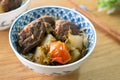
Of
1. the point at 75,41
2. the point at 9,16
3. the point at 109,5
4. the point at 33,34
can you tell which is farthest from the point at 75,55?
the point at 109,5

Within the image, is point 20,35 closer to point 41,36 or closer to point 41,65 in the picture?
point 41,36

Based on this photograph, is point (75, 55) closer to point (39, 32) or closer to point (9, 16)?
point (39, 32)

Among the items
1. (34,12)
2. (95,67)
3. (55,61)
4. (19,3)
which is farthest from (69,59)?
(19,3)

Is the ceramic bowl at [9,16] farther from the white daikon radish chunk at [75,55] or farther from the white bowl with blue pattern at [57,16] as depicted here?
the white daikon radish chunk at [75,55]

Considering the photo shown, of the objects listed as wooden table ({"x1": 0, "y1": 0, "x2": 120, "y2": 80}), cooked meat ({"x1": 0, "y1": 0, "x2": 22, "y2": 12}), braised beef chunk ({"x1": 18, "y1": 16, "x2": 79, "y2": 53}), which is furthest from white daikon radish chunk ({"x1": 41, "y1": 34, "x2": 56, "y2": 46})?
cooked meat ({"x1": 0, "y1": 0, "x2": 22, "y2": 12})

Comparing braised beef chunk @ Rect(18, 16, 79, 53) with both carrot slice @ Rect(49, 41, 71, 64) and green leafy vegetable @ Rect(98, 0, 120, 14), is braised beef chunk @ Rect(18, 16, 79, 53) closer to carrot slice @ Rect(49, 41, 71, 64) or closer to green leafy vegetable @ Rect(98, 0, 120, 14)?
carrot slice @ Rect(49, 41, 71, 64)
